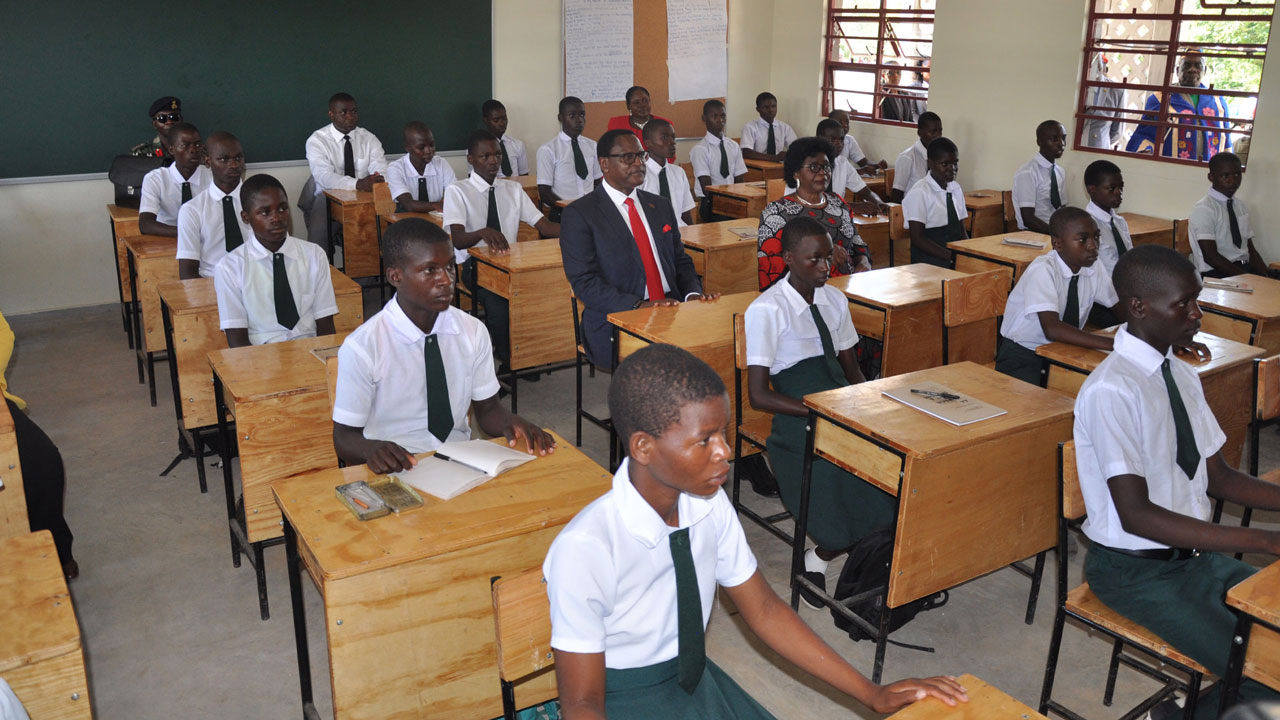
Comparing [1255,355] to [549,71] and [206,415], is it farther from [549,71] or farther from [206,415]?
[549,71]

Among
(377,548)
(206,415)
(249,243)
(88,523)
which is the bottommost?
(88,523)

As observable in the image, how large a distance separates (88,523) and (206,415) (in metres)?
0.53

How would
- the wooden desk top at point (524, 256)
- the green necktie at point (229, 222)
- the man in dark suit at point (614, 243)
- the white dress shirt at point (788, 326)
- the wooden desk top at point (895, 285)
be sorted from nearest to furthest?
the white dress shirt at point (788, 326), the man in dark suit at point (614, 243), the wooden desk top at point (895, 285), the wooden desk top at point (524, 256), the green necktie at point (229, 222)

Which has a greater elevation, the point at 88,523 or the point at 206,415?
the point at 206,415

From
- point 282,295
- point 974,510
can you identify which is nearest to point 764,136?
point 282,295

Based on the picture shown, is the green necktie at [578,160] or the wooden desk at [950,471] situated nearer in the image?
the wooden desk at [950,471]

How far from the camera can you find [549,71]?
300 inches

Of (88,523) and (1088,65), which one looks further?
(1088,65)

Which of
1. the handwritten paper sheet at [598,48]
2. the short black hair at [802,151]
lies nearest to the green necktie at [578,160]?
the handwritten paper sheet at [598,48]

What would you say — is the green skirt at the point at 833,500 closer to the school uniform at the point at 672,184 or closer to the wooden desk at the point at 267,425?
the wooden desk at the point at 267,425

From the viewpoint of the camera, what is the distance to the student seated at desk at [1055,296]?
351 centimetres

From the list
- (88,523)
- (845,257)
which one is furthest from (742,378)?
(88,523)

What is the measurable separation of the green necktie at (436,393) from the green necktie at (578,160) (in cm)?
453

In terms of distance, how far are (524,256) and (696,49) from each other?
4.61 meters
